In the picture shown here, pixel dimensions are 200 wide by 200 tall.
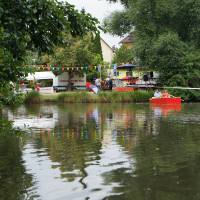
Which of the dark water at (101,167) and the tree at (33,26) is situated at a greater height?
the tree at (33,26)

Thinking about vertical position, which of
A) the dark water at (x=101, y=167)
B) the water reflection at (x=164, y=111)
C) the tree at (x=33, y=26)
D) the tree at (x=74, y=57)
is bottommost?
the dark water at (x=101, y=167)

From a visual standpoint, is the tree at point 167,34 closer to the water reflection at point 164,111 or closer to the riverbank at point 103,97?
the riverbank at point 103,97

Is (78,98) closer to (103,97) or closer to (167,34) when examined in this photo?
(103,97)

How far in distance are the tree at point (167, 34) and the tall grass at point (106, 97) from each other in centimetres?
505

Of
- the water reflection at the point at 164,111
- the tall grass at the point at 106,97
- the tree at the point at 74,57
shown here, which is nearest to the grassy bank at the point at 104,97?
the tall grass at the point at 106,97

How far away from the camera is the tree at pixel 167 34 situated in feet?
141

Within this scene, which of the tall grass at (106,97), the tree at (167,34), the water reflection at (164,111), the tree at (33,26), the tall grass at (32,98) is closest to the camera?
the tree at (33,26)

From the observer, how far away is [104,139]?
11406mm

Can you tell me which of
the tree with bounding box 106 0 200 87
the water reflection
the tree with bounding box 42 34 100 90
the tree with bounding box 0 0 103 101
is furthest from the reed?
the tree with bounding box 0 0 103 101

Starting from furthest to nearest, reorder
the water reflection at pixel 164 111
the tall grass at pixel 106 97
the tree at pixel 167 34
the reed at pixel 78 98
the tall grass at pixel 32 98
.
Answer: the tree at pixel 167 34 < the tall grass at pixel 32 98 < the reed at pixel 78 98 < the tall grass at pixel 106 97 < the water reflection at pixel 164 111

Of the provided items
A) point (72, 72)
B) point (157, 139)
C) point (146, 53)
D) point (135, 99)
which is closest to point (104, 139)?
point (157, 139)

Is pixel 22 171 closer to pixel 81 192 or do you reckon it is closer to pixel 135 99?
pixel 81 192

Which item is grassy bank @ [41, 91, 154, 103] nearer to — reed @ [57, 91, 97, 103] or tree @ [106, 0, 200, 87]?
reed @ [57, 91, 97, 103]

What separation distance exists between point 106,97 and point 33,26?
105ft
